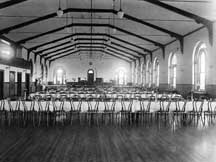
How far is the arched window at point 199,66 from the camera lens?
13.1 metres

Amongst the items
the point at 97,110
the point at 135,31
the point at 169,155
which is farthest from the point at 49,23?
the point at 169,155

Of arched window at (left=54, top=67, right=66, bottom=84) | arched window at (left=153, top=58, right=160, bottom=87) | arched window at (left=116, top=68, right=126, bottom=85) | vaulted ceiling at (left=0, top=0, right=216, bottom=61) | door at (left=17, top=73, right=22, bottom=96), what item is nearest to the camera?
vaulted ceiling at (left=0, top=0, right=216, bottom=61)

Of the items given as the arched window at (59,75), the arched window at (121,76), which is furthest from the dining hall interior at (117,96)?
the arched window at (121,76)

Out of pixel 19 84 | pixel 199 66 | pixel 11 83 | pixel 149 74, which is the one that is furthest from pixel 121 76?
pixel 199 66

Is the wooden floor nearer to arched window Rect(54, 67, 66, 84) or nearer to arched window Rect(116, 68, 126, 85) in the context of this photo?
arched window Rect(54, 67, 66, 84)

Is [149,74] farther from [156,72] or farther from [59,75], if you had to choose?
[59,75]

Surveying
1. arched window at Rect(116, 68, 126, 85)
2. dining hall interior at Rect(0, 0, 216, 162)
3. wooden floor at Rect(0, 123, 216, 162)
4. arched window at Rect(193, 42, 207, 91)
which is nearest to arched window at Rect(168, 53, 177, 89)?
dining hall interior at Rect(0, 0, 216, 162)

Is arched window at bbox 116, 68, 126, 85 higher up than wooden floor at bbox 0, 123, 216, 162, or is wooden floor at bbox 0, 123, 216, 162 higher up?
arched window at bbox 116, 68, 126, 85

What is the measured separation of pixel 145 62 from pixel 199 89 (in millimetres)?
12422

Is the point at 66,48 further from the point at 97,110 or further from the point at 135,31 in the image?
the point at 97,110

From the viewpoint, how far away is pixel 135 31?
56.4 feet

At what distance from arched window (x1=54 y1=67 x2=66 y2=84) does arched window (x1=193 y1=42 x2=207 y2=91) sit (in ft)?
66.4

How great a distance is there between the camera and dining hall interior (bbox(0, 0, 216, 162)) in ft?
16.7

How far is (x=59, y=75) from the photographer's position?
31.4 meters
